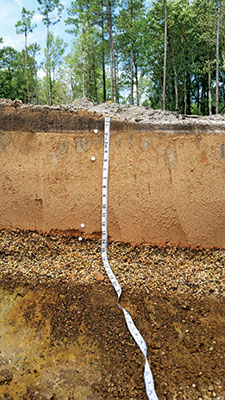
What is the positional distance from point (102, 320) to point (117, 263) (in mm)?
709

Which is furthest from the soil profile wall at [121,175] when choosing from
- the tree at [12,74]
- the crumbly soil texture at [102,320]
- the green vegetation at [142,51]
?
the tree at [12,74]

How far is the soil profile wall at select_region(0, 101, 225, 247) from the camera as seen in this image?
2967 millimetres

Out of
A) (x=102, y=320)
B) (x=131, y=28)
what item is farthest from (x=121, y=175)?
(x=131, y=28)

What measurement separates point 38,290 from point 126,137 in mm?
1904

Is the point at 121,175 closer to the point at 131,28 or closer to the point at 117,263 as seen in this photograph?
the point at 117,263

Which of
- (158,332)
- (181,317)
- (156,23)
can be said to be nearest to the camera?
(158,332)

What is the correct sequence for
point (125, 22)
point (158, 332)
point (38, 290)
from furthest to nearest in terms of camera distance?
point (125, 22) → point (38, 290) → point (158, 332)

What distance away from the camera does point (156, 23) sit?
43.1 feet

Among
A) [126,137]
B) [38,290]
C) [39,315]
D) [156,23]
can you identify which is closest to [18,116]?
[126,137]

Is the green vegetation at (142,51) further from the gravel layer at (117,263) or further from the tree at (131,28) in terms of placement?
the gravel layer at (117,263)

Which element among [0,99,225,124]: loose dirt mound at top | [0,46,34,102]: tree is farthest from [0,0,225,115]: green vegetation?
[0,99,225,124]: loose dirt mound at top

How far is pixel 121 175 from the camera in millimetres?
2992

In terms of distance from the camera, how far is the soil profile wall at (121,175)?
9.73ft

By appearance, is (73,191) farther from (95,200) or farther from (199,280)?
(199,280)
